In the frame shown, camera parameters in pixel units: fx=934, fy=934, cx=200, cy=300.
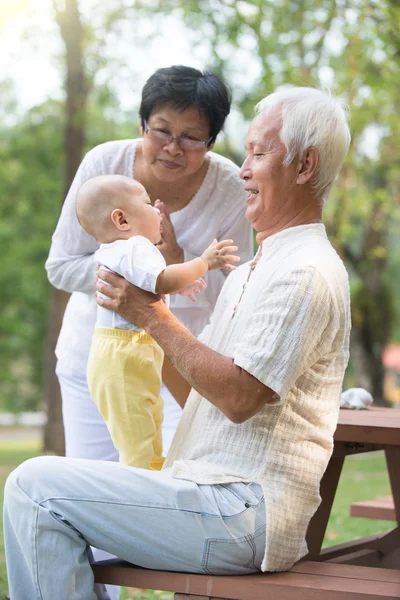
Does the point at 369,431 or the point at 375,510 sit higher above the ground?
the point at 369,431

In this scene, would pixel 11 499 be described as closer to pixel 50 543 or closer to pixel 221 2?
pixel 50 543

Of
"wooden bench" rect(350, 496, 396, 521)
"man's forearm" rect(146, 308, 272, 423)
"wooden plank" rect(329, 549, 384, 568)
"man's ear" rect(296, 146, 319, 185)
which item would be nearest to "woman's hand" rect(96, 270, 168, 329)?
"man's forearm" rect(146, 308, 272, 423)

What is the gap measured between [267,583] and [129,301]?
877 mm

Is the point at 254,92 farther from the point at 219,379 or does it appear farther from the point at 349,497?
the point at 219,379

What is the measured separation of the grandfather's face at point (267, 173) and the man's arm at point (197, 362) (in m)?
0.41

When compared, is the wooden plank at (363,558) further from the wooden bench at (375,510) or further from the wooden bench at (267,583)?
the wooden bench at (267,583)

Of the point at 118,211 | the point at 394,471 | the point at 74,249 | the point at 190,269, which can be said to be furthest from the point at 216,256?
the point at 394,471

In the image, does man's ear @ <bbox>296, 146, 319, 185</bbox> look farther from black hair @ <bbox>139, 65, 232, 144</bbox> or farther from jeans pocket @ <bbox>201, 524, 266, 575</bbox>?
jeans pocket @ <bbox>201, 524, 266, 575</bbox>

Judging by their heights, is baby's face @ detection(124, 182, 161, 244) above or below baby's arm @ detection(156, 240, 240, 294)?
above

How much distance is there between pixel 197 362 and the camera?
246 cm

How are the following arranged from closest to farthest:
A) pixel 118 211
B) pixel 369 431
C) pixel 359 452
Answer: pixel 118 211 < pixel 369 431 < pixel 359 452

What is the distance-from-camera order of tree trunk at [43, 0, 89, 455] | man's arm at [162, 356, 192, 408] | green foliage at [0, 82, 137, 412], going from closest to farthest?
man's arm at [162, 356, 192, 408] < tree trunk at [43, 0, 89, 455] < green foliage at [0, 82, 137, 412]

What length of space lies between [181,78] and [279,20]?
31.8 feet

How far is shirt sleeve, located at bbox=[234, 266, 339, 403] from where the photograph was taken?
7.72 feet
